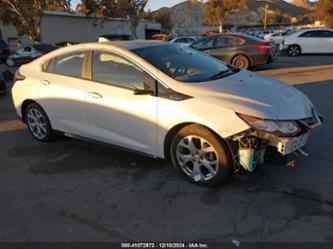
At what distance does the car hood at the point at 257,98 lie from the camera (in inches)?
148

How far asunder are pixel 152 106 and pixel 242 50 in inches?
408

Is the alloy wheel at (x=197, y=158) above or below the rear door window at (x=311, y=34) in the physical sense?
below

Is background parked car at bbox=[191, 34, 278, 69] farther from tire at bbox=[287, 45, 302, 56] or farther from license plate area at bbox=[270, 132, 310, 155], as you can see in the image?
license plate area at bbox=[270, 132, 310, 155]

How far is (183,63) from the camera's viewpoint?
4.76 metres

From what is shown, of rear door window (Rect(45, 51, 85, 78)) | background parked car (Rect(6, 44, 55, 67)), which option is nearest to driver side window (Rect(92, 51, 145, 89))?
rear door window (Rect(45, 51, 85, 78))

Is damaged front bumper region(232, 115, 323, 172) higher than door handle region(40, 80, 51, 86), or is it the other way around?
door handle region(40, 80, 51, 86)

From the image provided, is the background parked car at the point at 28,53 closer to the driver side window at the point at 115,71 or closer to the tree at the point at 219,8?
the driver side window at the point at 115,71

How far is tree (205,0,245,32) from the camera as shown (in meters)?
57.8

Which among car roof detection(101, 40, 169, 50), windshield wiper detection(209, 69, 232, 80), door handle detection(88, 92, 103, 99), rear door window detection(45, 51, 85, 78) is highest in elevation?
car roof detection(101, 40, 169, 50)

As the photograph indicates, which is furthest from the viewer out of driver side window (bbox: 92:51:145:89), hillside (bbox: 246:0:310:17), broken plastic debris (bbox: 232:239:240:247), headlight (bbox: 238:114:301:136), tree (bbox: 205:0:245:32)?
hillside (bbox: 246:0:310:17)

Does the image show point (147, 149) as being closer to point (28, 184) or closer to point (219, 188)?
point (219, 188)

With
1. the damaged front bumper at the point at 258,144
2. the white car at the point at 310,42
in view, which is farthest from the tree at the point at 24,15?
the damaged front bumper at the point at 258,144

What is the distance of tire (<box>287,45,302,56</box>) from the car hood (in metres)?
18.2

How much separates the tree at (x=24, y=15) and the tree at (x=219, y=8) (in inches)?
1316
